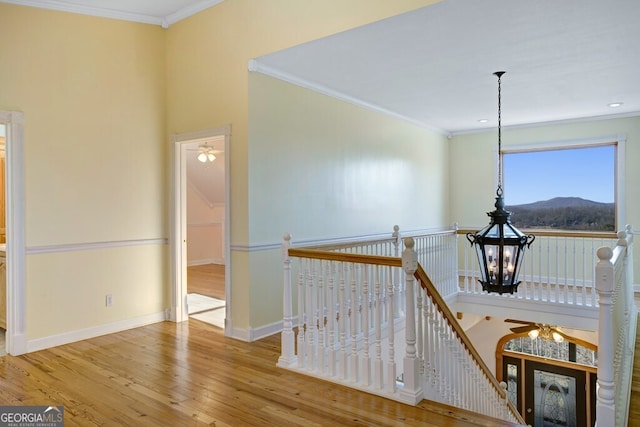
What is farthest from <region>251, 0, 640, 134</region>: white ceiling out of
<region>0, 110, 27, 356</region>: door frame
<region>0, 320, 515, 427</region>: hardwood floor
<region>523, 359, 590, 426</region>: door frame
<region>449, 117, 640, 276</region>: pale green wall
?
<region>523, 359, 590, 426</region>: door frame

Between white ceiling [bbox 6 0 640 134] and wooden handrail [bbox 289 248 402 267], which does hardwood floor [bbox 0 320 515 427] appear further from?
white ceiling [bbox 6 0 640 134]

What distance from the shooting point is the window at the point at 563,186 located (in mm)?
6609

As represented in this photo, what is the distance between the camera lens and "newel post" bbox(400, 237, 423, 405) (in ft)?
9.14

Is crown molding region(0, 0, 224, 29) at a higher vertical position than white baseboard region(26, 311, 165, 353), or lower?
higher

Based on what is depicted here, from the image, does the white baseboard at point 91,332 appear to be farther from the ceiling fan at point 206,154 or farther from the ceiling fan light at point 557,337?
the ceiling fan light at point 557,337

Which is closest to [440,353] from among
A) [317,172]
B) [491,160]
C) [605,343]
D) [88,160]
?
[605,343]

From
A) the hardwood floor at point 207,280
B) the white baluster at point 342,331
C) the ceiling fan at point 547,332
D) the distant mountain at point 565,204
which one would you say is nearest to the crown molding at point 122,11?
the white baluster at point 342,331

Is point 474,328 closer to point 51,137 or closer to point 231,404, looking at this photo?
point 231,404

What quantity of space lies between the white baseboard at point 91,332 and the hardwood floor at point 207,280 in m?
1.40

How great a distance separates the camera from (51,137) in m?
3.95

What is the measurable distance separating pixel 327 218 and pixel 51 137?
294 centimetres

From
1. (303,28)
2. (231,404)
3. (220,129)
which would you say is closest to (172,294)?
(220,129)

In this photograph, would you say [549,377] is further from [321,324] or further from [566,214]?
[321,324]

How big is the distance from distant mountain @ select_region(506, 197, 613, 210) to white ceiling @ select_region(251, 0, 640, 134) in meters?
1.44
